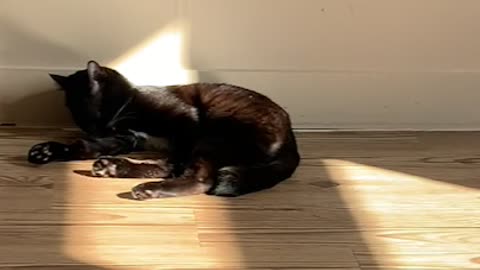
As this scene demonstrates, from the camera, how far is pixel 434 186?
2.14m

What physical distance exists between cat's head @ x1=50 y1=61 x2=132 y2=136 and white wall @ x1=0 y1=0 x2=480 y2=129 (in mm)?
134

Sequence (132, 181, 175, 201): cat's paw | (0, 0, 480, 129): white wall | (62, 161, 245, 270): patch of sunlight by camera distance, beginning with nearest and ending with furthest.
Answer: (62, 161, 245, 270): patch of sunlight, (132, 181, 175, 201): cat's paw, (0, 0, 480, 129): white wall

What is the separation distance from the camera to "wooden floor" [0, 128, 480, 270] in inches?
69.3

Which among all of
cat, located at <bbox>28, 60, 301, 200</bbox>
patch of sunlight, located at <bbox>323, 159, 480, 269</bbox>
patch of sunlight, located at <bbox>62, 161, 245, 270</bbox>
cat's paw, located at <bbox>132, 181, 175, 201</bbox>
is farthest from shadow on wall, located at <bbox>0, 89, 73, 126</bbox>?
patch of sunlight, located at <bbox>323, 159, 480, 269</bbox>

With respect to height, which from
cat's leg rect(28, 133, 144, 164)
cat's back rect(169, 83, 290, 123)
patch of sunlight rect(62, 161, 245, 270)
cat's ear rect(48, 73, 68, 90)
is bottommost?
patch of sunlight rect(62, 161, 245, 270)

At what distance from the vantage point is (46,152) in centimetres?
210

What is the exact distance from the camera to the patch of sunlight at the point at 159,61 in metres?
2.28

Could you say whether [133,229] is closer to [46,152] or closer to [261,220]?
[261,220]

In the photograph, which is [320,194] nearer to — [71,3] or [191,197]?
[191,197]

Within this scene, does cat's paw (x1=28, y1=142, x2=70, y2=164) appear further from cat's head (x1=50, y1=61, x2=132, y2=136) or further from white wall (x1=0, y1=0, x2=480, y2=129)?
white wall (x1=0, y1=0, x2=480, y2=129)

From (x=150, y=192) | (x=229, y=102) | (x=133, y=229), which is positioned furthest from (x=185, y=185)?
(x=229, y=102)

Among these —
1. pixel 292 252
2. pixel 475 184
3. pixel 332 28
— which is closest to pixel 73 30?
pixel 332 28

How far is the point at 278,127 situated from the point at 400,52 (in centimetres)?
48

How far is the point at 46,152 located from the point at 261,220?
1.76ft
